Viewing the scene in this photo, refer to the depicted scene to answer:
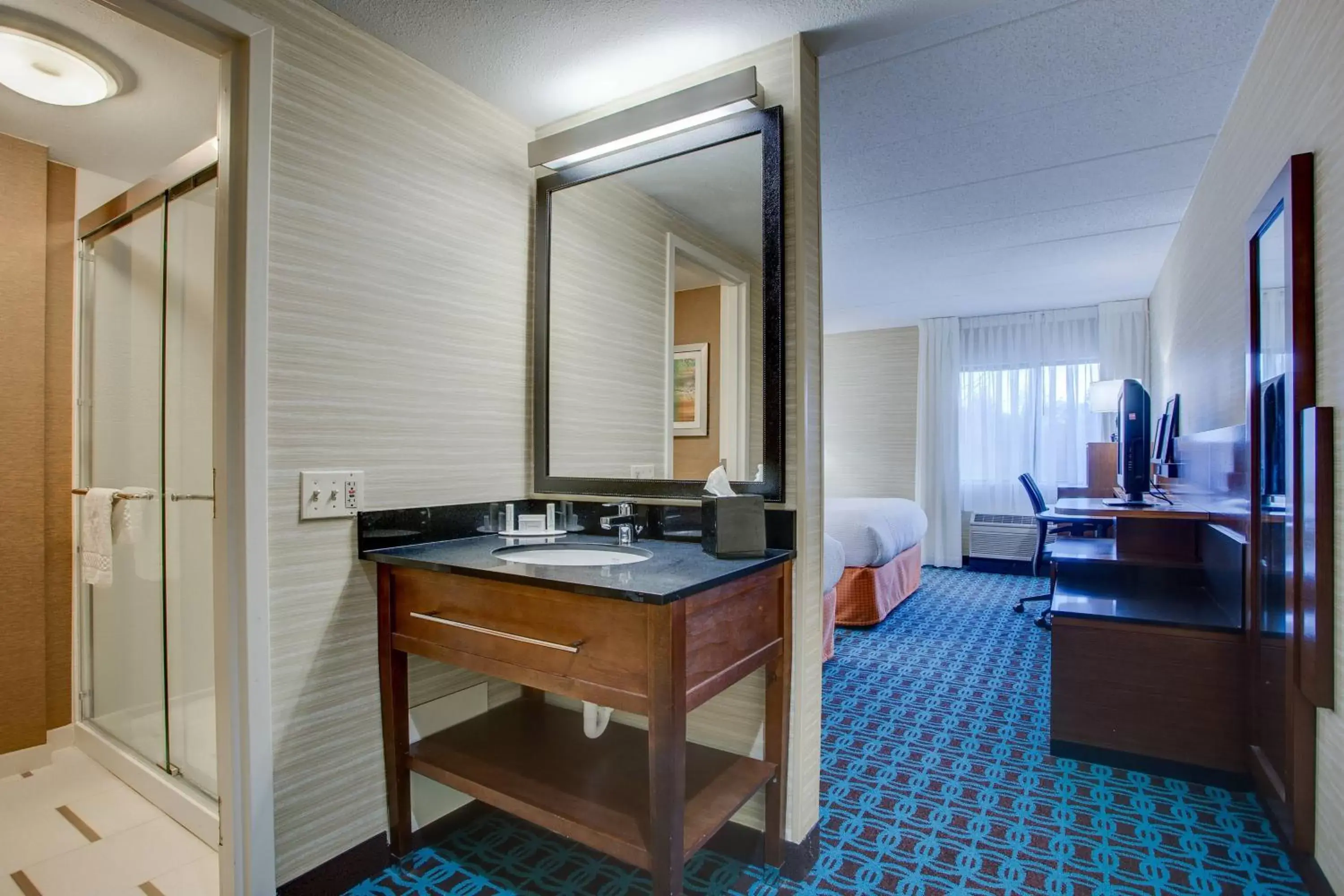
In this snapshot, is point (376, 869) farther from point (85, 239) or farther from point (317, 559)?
point (85, 239)

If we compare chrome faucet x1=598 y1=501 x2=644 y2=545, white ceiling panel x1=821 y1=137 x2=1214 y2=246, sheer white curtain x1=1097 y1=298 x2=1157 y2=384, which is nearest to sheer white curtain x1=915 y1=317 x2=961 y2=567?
sheer white curtain x1=1097 y1=298 x2=1157 y2=384

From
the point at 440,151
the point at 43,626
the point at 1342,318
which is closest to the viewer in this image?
the point at 1342,318

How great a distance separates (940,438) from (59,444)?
20.4 ft

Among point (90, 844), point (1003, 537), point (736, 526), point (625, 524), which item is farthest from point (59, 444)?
point (1003, 537)

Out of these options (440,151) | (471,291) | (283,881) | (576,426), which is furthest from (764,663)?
(440,151)

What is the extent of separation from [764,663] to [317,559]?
118 cm

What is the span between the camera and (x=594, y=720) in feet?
5.75

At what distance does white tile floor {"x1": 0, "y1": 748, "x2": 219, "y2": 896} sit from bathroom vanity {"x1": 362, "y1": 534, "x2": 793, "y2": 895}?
63 cm

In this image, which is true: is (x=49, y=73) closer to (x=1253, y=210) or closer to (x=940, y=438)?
(x=1253, y=210)

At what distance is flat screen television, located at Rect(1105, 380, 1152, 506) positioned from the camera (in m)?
3.28

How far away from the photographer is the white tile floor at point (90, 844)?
171 centimetres

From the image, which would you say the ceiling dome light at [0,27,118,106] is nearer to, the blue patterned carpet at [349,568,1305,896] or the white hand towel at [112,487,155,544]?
the white hand towel at [112,487,155,544]

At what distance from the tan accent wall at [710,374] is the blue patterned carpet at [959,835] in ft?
3.63

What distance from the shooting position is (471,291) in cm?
208
